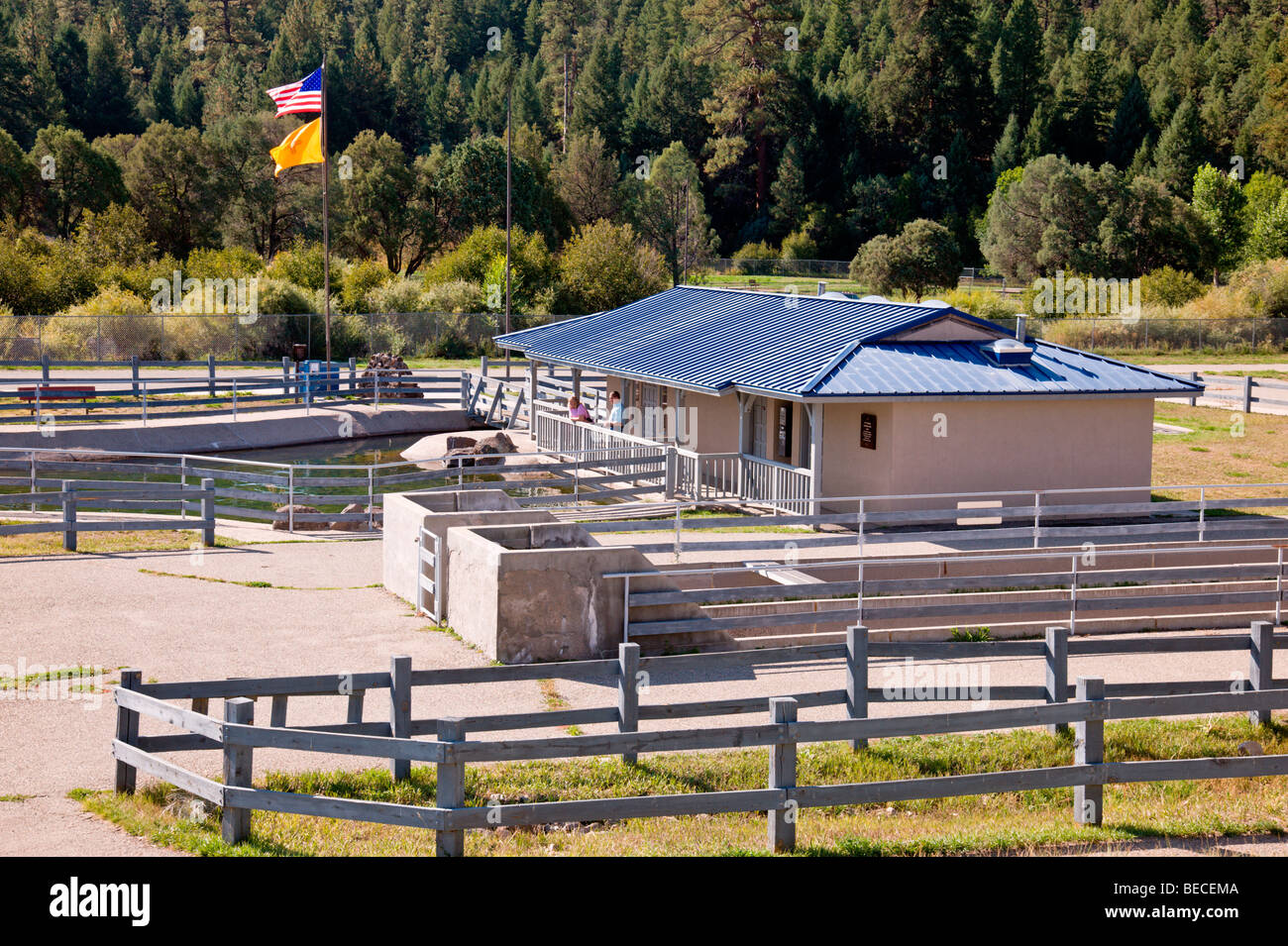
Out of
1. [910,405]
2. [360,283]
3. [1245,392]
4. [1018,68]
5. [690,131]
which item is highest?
[1018,68]

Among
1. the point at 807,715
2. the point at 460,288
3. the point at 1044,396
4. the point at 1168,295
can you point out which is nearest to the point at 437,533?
the point at 807,715

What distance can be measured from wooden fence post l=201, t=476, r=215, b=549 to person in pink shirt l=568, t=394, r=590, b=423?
12.8 metres

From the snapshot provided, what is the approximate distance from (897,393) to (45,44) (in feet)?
365

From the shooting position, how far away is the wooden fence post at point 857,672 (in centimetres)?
1117

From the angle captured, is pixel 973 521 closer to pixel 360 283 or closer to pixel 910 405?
pixel 910 405

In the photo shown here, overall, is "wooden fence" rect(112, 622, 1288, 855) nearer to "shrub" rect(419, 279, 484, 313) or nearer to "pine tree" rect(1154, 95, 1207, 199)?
"shrub" rect(419, 279, 484, 313)

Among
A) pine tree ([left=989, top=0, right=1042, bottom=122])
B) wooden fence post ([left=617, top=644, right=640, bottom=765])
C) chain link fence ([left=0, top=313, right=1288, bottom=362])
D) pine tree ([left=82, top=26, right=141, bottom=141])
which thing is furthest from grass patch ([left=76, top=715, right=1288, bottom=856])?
pine tree ([left=82, top=26, right=141, bottom=141])

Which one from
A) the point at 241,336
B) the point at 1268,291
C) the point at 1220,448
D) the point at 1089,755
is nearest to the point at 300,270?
the point at 241,336

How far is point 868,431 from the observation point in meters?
25.5

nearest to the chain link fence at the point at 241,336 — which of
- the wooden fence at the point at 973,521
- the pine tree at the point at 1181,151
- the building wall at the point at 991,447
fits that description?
the building wall at the point at 991,447

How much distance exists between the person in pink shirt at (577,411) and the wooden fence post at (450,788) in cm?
2562

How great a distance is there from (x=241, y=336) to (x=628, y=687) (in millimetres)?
47651

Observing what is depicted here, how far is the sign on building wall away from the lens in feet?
83.1
